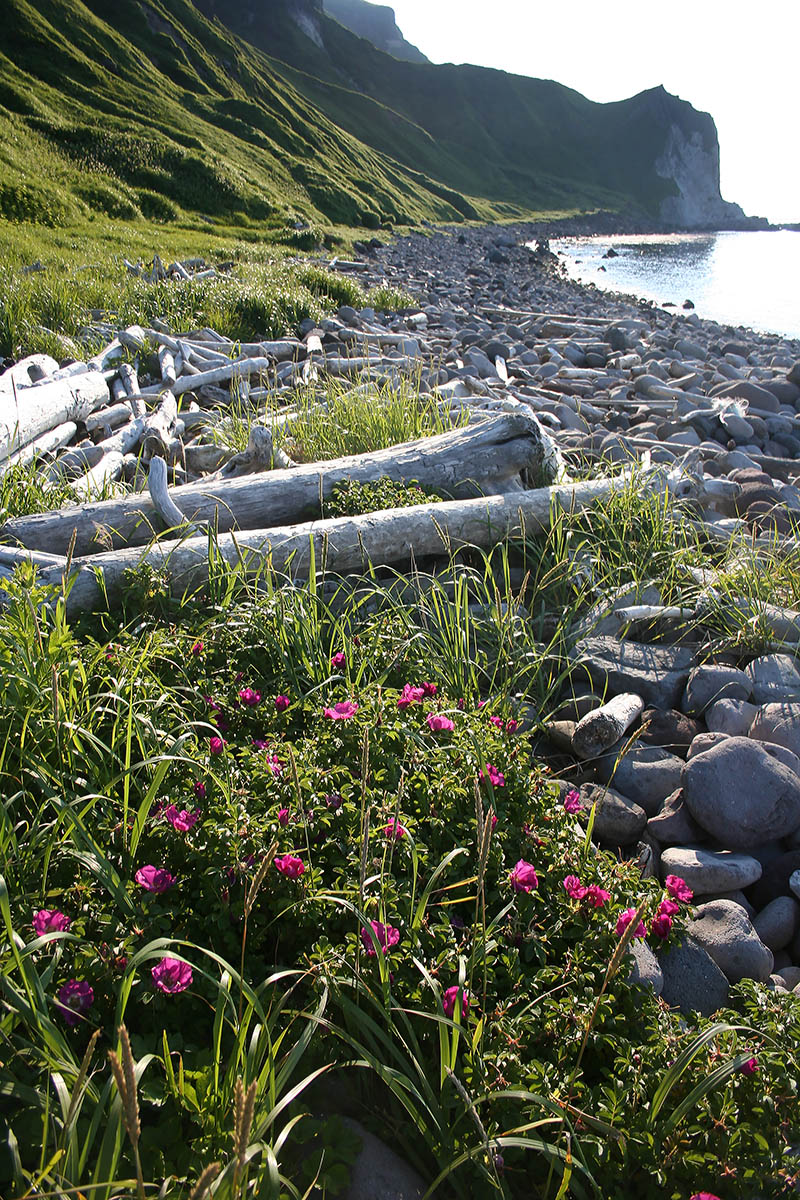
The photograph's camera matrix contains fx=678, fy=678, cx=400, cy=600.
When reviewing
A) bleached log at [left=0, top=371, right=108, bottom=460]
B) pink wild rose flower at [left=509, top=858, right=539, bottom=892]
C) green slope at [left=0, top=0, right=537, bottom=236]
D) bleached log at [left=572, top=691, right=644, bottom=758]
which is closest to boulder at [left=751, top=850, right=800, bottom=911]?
bleached log at [left=572, top=691, right=644, bottom=758]

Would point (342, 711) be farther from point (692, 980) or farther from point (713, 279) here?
point (713, 279)

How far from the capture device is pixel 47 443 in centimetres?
593

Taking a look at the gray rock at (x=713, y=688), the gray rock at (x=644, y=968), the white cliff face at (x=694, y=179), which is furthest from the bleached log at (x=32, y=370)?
the white cliff face at (x=694, y=179)

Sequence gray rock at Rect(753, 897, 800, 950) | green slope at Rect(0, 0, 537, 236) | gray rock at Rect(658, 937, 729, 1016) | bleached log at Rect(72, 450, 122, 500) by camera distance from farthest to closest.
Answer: green slope at Rect(0, 0, 537, 236) < bleached log at Rect(72, 450, 122, 500) < gray rock at Rect(753, 897, 800, 950) < gray rock at Rect(658, 937, 729, 1016)

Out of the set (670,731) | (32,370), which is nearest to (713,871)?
(670,731)

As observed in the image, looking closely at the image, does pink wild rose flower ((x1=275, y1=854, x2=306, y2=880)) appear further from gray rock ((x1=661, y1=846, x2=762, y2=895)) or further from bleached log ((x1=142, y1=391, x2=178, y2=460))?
bleached log ((x1=142, y1=391, x2=178, y2=460))

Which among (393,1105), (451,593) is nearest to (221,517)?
(451,593)

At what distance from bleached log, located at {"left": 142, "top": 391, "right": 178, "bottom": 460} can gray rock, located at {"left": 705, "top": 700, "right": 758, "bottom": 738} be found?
4.73 m

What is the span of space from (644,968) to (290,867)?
1141mm

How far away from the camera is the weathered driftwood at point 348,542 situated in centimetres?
364

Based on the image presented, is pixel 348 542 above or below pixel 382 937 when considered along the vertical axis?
above

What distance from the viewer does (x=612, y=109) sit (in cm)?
14575

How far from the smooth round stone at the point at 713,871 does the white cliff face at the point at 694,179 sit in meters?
155

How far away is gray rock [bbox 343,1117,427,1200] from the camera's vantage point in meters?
1.57
